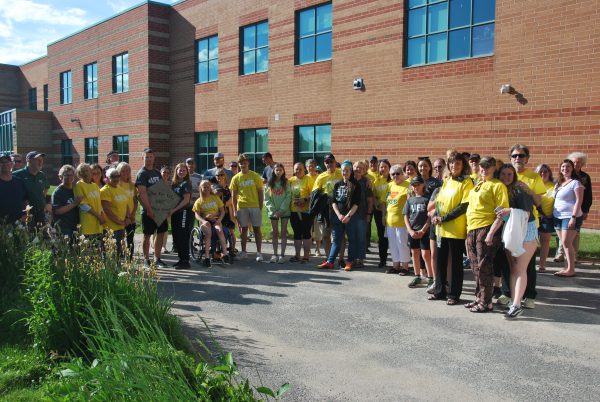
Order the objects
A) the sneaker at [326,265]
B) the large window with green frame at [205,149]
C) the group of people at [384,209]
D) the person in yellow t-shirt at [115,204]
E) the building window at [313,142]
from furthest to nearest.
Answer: the large window with green frame at [205,149] → the building window at [313,142] → the sneaker at [326,265] → the person in yellow t-shirt at [115,204] → the group of people at [384,209]

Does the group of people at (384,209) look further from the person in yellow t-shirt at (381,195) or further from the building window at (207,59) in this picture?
the building window at (207,59)

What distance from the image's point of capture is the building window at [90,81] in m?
28.6

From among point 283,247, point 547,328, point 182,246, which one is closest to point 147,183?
point 182,246

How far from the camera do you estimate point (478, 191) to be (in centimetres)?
648

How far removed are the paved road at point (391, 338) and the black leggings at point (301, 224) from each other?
4.99 feet

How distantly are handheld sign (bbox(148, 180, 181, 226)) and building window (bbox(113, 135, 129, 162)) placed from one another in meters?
17.8

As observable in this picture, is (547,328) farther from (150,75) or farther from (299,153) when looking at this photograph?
(150,75)

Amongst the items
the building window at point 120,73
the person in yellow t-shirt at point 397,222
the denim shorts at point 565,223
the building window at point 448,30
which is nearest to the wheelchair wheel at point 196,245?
the person in yellow t-shirt at point 397,222

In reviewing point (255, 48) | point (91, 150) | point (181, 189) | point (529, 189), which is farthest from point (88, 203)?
point (91, 150)

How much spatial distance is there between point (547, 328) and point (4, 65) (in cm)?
4934

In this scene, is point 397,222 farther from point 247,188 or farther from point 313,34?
point 313,34

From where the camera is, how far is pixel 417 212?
796 centimetres

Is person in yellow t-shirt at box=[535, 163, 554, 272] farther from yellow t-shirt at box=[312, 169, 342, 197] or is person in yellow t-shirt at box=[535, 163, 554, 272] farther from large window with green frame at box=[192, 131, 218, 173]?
large window with green frame at box=[192, 131, 218, 173]

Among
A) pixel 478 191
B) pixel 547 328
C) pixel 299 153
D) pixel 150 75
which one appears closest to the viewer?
pixel 547 328
